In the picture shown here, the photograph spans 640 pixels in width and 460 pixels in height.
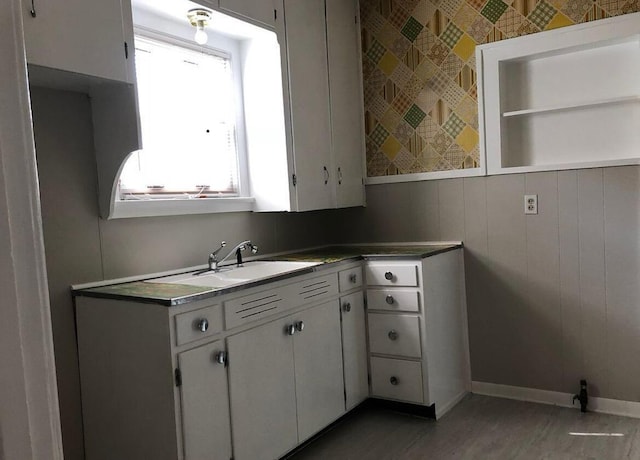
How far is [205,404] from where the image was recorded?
76.2 inches

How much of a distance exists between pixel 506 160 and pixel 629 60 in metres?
0.75

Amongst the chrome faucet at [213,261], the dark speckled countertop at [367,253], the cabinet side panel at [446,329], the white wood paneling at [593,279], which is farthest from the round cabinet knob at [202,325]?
the white wood paneling at [593,279]

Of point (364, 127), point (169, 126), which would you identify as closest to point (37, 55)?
point (169, 126)

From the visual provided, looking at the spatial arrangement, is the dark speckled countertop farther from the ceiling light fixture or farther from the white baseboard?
the ceiling light fixture

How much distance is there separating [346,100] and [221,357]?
1.91 meters

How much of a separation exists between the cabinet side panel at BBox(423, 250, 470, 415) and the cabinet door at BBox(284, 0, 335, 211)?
74 centimetres

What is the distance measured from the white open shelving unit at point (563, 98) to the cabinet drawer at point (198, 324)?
181cm

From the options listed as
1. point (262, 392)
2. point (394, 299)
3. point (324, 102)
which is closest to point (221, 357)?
point (262, 392)

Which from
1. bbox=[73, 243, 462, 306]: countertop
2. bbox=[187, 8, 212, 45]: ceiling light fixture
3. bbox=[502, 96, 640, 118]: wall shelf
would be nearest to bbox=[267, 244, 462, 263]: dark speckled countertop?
bbox=[73, 243, 462, 306]: countertop

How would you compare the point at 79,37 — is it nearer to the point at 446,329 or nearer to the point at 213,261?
the point at 213,261

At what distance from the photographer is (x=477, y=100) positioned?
3068 mm

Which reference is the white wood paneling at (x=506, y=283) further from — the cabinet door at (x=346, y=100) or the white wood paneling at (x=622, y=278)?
the cabinet door at (x=346, y=100)

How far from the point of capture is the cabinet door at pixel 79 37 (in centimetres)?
168

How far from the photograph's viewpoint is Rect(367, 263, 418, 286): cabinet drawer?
279 centimetres
